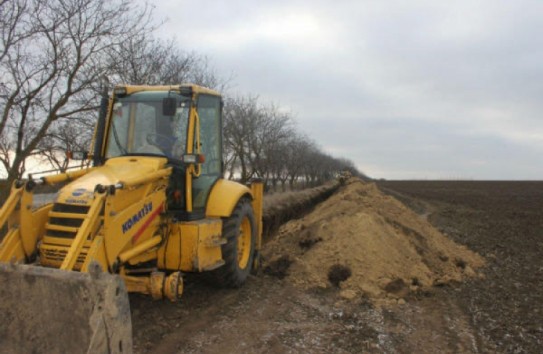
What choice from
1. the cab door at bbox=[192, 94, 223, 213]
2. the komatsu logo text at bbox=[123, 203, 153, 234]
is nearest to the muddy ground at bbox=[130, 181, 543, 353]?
the komatsu logo text at bbox=[123, 203, 153, 234]

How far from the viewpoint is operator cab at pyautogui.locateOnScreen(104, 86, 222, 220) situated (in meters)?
6.12

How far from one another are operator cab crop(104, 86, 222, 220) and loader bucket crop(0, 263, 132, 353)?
240 centimetres

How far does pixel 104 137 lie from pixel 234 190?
72.9 inches

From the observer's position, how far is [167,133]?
6199 mm

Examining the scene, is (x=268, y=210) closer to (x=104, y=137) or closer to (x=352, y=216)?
(x=352, y=216)

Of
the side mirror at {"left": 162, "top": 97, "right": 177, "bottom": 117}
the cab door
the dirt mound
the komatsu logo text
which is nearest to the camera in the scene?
the komatsu logo text

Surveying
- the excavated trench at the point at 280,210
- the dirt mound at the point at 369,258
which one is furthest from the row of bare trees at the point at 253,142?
the dirt mound at the point at 369,258

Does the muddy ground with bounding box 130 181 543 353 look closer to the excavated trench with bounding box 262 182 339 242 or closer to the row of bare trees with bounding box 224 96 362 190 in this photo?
the excavated trench with bounding box 262 182 339 242

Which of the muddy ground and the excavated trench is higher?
the excavated trench

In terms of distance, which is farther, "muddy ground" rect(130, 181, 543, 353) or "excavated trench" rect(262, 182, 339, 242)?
"excavated trench" rect(262, 182, 339, 242)

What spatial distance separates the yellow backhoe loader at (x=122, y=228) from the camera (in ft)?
11.9

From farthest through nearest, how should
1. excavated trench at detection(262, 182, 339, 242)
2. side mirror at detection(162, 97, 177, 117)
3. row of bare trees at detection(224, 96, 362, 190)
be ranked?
row of bare trees at detection(224, 96, 362, 190), excavated trench at detection(262, 182, 339, 242), side mirror at detection(162, 97, 177, 117)

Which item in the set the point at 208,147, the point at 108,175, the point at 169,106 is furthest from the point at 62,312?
the point at 208,147

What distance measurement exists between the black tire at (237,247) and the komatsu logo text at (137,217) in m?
1.43
